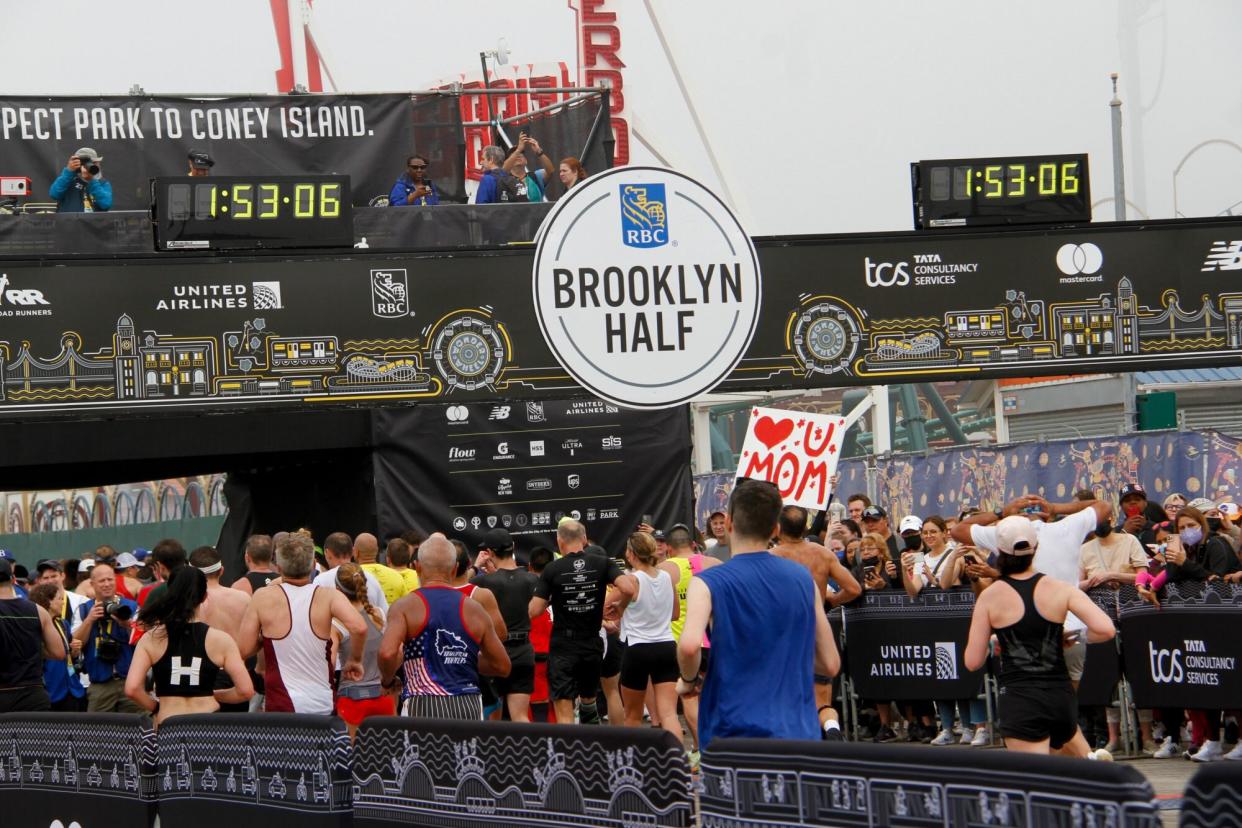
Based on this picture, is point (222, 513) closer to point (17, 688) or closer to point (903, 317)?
point (903, 317)

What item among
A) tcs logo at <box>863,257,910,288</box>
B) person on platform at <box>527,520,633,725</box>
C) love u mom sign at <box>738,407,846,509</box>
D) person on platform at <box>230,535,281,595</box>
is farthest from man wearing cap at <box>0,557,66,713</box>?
tcs logo at <box>863,257,910,288</box>

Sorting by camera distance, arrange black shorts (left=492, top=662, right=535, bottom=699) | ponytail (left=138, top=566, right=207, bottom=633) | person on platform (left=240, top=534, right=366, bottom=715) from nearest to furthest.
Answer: ponytail (left=138, top=566, right=207, bottom=633), person on platform (left=240, top=534, right=366, bottom=715), black shorts (left=492, top=662, right=535, bottom=699)

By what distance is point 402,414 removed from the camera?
763 inches

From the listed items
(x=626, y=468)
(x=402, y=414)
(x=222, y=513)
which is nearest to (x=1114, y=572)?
(x=626, y=468)

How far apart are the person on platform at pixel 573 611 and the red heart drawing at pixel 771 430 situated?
5.42ft

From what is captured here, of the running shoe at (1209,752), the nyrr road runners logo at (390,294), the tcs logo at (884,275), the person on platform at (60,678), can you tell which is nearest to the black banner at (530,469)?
the nyrr road runners logo at (390,294)

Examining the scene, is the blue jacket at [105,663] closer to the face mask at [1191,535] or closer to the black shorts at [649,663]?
the black shorts at [649,663]

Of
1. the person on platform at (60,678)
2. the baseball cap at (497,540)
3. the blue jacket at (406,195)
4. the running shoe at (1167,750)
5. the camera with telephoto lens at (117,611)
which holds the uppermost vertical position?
the blue jacket at (406,195)

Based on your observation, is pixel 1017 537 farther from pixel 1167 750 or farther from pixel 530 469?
pixel 530 469

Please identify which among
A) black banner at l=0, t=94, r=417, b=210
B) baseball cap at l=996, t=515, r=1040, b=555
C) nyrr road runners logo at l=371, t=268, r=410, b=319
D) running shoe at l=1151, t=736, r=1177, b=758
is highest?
black banner at l=0, t=94, r=417, b=210

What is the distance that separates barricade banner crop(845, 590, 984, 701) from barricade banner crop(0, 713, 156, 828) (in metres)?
8.51

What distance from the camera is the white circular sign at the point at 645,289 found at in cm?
725

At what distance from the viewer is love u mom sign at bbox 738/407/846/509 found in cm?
1418

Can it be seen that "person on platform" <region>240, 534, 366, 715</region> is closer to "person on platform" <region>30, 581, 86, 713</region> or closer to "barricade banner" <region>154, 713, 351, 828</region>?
"barricade banner" <region>154, 713, 351, 828</region>
